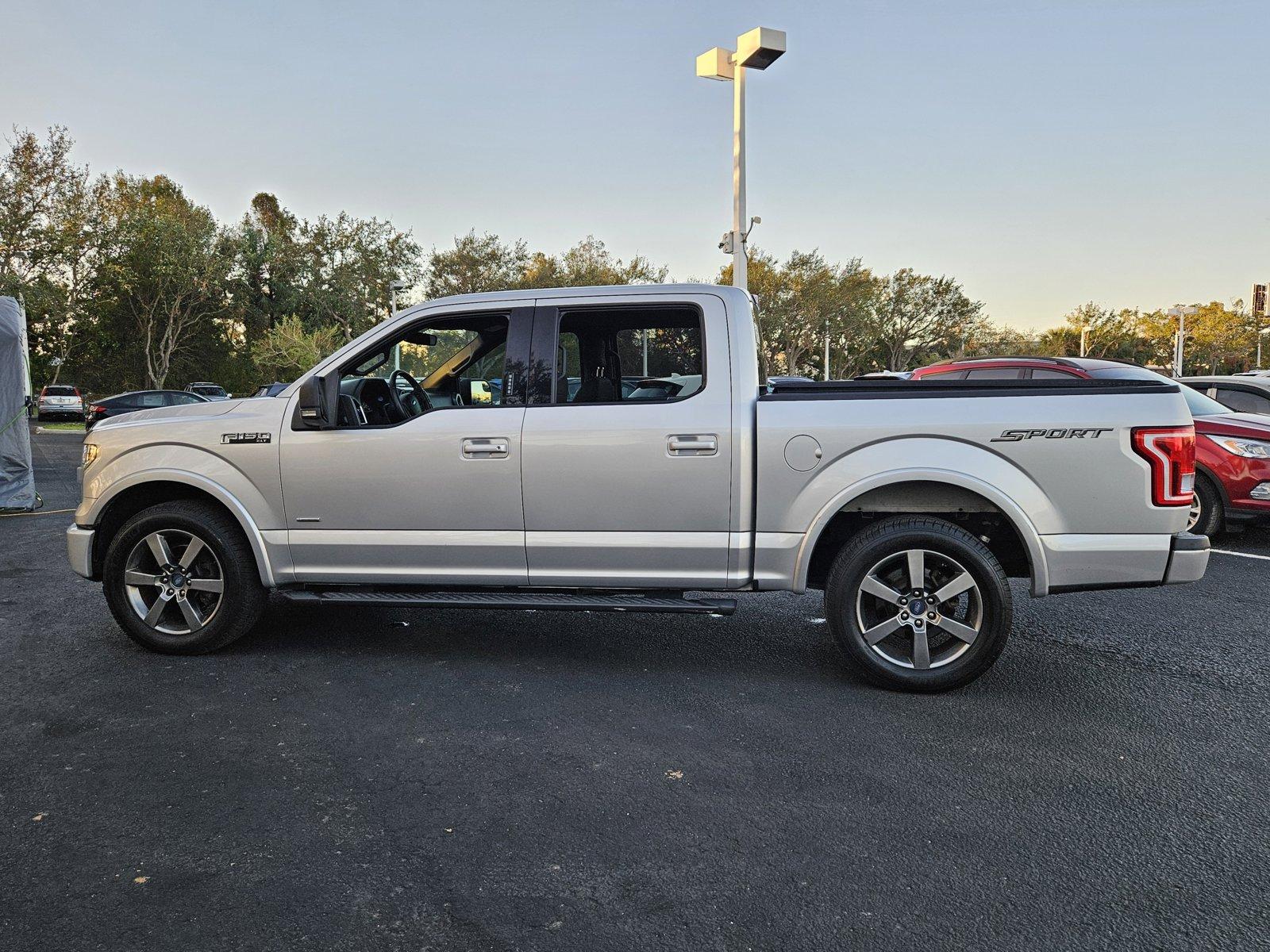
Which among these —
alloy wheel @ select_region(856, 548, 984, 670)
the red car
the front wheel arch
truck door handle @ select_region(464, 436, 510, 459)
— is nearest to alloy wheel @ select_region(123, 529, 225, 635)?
the front wheel arch

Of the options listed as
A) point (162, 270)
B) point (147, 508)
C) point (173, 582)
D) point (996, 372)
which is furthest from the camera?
point (162, 270)

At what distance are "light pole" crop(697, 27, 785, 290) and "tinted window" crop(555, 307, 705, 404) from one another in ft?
29.1

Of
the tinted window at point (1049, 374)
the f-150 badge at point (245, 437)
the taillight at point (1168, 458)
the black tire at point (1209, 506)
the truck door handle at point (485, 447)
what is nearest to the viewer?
the taillight at point (1168, 458)

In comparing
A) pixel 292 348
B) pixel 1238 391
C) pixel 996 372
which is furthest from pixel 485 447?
pixel 292 348

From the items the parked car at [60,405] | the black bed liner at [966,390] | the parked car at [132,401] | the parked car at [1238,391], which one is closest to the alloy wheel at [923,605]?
the black bed liner at [966,390]

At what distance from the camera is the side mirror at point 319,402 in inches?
186

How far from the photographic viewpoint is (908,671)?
4.40 m

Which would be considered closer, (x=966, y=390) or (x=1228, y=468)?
(x=966, y=390)

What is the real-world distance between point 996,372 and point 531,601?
7880 millimetres

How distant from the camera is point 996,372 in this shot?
10.6 m

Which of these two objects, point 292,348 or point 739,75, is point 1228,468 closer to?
point 739,75

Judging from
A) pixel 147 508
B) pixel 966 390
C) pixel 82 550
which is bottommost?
pixel 82 550

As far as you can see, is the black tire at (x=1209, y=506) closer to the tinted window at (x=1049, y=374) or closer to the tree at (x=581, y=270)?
the tinted window at (x=1049, y=374)

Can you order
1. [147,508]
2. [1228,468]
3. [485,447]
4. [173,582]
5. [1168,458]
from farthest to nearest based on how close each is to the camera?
[1228,468], [147,508], [173,582], [485,447], [1168,458]
